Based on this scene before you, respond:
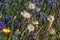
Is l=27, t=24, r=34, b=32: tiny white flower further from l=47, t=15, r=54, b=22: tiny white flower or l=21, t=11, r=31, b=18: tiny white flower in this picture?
l=47, t=15, r=54, b=22: tiny white flower

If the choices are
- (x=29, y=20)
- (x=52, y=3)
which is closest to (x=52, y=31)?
(x=29, y=20)

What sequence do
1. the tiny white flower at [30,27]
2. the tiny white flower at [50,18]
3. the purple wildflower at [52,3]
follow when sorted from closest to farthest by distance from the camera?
1. the tiny white flower at [30,27]
2. the tiny white flower at [50,18]
3. the purple wildflower at [52,3]

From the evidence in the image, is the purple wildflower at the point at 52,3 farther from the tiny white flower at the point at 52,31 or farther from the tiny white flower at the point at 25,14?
the tiny white flower at the point at 25,14

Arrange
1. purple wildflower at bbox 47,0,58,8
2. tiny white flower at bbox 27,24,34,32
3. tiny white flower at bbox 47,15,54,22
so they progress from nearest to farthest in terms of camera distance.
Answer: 1. tiny white flower at bbox 27,24,34,32
2. tiny white flower at bbox 47,15,54,22
3. purple wildflower at bbox 47,0,58,8

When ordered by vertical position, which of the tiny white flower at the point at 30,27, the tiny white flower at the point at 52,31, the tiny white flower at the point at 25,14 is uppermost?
the tiny white flower at the point at 25,14

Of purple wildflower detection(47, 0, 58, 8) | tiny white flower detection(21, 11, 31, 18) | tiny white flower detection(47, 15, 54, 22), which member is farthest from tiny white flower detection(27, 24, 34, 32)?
purple wildflower detection(47, 0, 58, 8)

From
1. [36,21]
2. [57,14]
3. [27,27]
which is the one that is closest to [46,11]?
[57,14]

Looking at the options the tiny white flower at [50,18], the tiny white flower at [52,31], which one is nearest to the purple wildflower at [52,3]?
the tiny white flower at [50,18]

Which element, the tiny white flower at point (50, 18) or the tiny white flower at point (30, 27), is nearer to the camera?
the tiny white flower at point (30, 27)

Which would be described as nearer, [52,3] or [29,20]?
[29,20]

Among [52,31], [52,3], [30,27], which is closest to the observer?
[30,27]

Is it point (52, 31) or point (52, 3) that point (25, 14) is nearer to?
point (52, 31)
